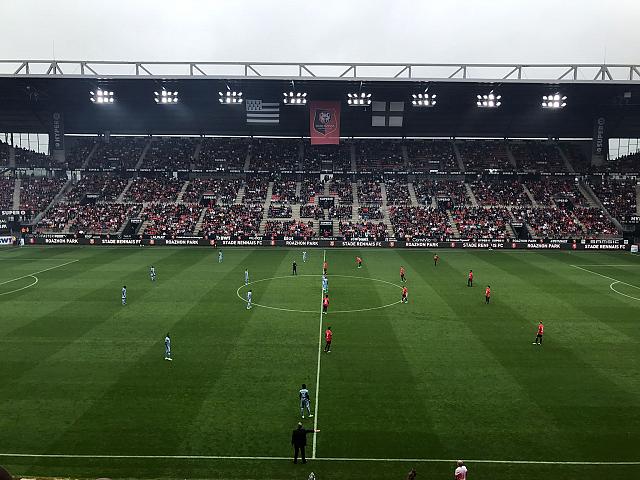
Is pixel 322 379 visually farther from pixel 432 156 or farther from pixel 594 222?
pixel 432 156

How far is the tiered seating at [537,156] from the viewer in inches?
2928

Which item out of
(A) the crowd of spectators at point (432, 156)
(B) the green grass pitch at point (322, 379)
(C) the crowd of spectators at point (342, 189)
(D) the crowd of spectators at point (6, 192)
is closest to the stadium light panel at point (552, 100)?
(A) the crowd of spectators at point (432, 156)

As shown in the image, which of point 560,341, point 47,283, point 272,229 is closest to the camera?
point 560,341

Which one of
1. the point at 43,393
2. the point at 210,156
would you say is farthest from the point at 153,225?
the point at 43,393

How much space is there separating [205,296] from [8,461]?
757 inches

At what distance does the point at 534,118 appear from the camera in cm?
7262

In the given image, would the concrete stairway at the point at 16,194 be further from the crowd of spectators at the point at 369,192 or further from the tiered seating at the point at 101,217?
the crowd of spectators at the point at 369,192

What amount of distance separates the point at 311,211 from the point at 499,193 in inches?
1005

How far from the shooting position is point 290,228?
62250mm

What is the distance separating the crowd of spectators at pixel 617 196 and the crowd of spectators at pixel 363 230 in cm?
2892

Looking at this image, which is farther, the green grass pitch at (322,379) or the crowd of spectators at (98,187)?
the crowd of spectators at (98,187)

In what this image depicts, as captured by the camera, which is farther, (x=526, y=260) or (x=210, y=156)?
(x=210, y=156)

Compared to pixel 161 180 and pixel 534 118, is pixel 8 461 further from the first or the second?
pixel 534 118

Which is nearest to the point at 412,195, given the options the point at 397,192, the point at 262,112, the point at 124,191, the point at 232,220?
the point at 397,192
